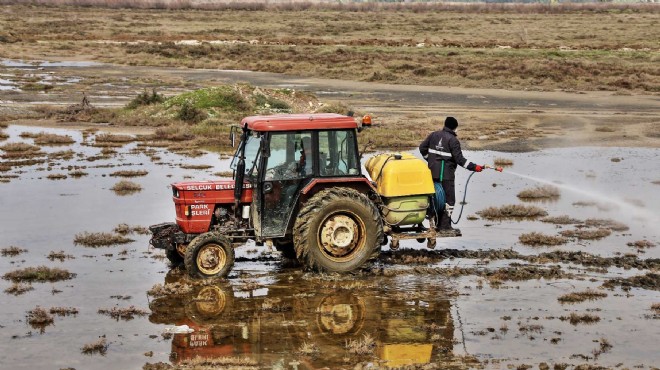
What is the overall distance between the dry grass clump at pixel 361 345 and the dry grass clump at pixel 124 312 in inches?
134

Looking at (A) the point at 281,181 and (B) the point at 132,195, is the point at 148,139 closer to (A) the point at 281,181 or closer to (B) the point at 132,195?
(B) the point at 132,195

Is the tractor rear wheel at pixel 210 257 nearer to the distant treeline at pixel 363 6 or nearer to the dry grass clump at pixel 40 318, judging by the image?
the dry grass clump at pixel 40 318

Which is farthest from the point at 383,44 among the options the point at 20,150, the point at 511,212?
the point at 511,212

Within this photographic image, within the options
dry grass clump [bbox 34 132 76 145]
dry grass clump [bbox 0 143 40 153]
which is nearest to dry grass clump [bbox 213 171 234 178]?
dry grass clump [bbox 0 143 40 153]

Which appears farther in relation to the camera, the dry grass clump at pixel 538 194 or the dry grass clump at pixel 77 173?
the dry grass clump at pixel 77 173

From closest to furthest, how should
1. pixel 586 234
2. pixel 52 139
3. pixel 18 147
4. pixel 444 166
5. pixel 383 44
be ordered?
pixel 444 166 < pixel 586 234 < pixel 18 147 < pixel 52 139 < pixel 383 44

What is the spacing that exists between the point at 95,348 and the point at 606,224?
42.7 feet

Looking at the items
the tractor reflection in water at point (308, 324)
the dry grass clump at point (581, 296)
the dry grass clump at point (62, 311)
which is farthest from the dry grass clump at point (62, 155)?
the dry grass clump at point (581, 296)

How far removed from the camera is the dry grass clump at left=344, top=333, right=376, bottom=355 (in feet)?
41.8

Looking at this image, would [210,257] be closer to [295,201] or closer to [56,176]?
[295,201]

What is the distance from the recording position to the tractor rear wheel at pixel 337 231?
52.5 ft

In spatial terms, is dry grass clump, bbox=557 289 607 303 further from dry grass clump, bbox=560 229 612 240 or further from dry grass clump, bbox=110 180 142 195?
dry grass clump, bbox=110 180 142 195

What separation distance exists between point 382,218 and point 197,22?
420ft

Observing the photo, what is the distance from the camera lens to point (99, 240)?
19.6 meters
